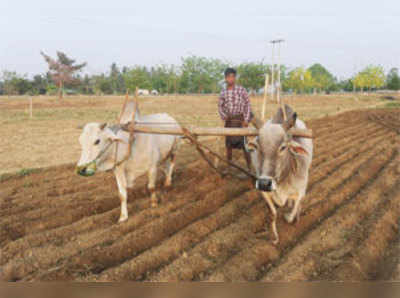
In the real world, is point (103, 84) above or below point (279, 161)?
above

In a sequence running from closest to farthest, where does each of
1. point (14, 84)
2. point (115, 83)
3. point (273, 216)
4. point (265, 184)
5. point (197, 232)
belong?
1. point (265, 184)
2. point (273, 216)
3. point (197, 232)
4. point (14, 84)
5. point (115, 83)

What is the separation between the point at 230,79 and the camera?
17.1ft

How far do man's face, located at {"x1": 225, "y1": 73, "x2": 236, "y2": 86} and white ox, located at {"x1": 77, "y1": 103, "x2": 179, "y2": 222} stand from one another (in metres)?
1.48

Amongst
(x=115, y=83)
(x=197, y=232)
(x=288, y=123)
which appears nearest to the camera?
(x=288, y=123)

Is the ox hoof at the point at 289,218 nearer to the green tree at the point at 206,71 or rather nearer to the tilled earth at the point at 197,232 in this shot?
the tilled earth at the point at 197,232

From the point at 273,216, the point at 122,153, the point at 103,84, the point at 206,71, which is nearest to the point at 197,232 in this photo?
the point at 273,216

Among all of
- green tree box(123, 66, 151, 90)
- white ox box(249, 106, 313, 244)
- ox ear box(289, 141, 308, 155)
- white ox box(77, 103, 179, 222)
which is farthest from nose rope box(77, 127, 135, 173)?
green tree box(123, 66, 151, 90)

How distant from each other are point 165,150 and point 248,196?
1730 mm

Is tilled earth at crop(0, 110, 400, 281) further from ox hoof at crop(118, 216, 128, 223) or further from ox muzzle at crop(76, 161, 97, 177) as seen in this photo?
ox muzzle at crop(76, 161, 97, 177)

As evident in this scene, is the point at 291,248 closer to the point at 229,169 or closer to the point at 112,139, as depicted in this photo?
the point at 112,139

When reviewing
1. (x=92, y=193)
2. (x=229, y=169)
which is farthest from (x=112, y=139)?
(x=229, y=169)

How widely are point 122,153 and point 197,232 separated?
60.7 inches

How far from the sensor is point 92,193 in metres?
5.48

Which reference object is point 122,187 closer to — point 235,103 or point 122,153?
point 122,153
